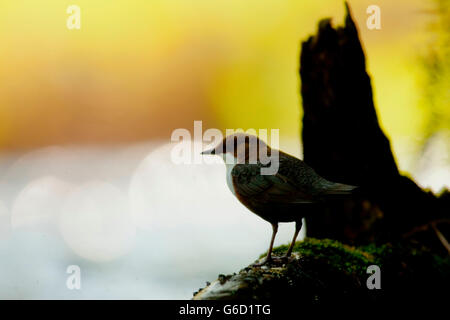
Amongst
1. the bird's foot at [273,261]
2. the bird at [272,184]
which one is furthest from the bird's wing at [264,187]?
the bird's foot at [273,261]

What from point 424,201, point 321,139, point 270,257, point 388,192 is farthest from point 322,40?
point 270,257

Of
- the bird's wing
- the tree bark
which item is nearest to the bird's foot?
the bird's wing

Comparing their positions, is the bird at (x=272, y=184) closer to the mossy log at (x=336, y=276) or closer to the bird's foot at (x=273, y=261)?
the bird's foot at (x=273, y=261)

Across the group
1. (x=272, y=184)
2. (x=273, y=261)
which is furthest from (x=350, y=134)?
(x=273, y=261)

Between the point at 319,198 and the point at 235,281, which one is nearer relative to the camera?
the point at 235,281

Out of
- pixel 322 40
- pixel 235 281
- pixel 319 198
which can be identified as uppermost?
pixel 322 40

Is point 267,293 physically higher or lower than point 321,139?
lower

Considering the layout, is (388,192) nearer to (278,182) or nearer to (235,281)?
(278,182)
